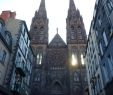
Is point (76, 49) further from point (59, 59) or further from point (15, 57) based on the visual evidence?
point (15, 57)

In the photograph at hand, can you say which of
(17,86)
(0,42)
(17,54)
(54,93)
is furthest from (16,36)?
(54,93)

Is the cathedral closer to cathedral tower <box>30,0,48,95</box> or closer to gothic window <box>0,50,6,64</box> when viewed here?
cathedral tower <box>30,0,48,95</box>

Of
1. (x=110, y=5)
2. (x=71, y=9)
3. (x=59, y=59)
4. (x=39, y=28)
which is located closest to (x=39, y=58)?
(x=59, y=59)

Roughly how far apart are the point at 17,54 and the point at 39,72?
694 inches

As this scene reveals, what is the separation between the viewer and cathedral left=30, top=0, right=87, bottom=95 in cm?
3669

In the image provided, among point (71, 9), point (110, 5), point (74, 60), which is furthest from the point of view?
point (71, 9)

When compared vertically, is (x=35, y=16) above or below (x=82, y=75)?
above

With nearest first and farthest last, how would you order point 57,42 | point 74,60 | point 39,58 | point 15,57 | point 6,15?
1. point 15,57
2. point 6,15
3. point 74,60
4. point 39,58
5. point 57,42

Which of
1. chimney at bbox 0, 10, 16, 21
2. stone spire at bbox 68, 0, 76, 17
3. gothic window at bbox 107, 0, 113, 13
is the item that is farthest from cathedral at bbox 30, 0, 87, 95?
gothic window at bbox 107, 0, 113, 13

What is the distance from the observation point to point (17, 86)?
21.1 m

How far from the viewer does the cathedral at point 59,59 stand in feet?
120

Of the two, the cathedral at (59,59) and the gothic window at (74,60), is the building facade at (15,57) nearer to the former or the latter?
the cathedral at (59,59)

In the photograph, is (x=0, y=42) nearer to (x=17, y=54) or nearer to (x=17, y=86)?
(x=17, y=54)

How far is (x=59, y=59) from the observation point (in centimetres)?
4181
